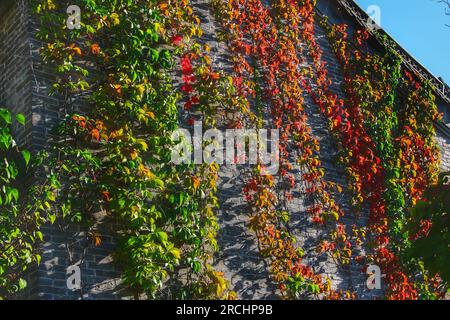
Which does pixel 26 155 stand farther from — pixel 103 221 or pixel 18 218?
pixel 103 221

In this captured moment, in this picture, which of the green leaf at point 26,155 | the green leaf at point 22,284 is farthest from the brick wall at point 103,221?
the green leaf at point 26,155

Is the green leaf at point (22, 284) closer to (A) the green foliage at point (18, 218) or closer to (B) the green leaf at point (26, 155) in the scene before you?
(A) the green foliage at point (18, 218)

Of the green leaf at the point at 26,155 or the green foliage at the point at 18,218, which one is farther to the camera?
the green foliage at the point at 18,218

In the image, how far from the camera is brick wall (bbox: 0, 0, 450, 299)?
7.50 metres

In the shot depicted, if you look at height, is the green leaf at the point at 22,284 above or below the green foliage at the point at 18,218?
below

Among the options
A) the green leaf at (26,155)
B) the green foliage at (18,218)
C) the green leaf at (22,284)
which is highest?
the green leaf at (26,155)

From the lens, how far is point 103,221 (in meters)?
7.84

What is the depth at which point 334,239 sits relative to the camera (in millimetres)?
9586

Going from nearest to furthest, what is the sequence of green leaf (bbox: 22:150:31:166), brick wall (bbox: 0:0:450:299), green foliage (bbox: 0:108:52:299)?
green leaf (bbox: 22:150:31:166) → green foliage (bbox: 0:108:52:299) → brick wall (bbox: 0:0:450:299)

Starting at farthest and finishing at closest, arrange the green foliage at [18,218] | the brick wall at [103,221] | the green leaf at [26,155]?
the brick wall at [103,221]
the green foliage at [18,218]
the green leaf at [26,155]

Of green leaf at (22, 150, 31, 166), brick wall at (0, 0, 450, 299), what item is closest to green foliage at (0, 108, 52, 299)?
green leaf at (22, 150, 31, 166)

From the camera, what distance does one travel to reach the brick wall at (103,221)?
7500 mm

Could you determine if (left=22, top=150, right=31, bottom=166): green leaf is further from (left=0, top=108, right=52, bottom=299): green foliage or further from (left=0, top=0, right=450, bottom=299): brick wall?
(left=0, top=0, right=450, bottom=299): brick wall

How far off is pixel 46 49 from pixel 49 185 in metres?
1.53
